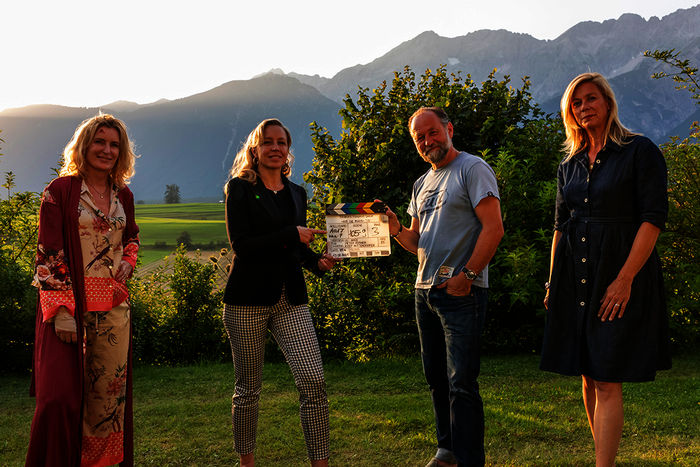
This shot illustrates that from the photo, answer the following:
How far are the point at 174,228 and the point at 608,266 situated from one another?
Result: 4990 cm

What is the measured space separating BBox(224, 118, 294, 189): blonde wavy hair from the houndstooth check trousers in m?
0.81

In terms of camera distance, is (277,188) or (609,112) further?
(277,188)

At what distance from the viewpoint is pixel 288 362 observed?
3.40 metres

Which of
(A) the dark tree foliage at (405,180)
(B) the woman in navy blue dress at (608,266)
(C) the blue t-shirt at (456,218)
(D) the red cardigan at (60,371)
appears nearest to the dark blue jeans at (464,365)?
(C) the blue t-shirt at (456,218)

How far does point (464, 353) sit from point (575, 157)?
4.54 feet

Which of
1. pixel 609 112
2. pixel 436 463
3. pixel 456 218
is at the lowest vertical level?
pixel 436 463

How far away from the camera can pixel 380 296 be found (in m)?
7.50

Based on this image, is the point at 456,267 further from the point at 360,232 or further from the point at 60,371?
the point at 60,371

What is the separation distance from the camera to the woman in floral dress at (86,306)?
9.72 feet

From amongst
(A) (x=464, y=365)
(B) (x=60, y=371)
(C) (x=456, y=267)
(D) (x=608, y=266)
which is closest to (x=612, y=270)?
(D) (x=608, y=266)

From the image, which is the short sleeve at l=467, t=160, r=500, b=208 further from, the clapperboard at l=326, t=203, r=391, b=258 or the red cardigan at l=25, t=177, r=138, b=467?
the red cardigan at l=25, t=177, r=138, b=467

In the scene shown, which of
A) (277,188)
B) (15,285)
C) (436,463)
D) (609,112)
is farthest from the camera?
(15,285)

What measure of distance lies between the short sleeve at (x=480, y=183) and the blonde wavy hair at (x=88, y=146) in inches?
87.4

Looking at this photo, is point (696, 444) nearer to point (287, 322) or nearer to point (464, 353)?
point (464, 353)
